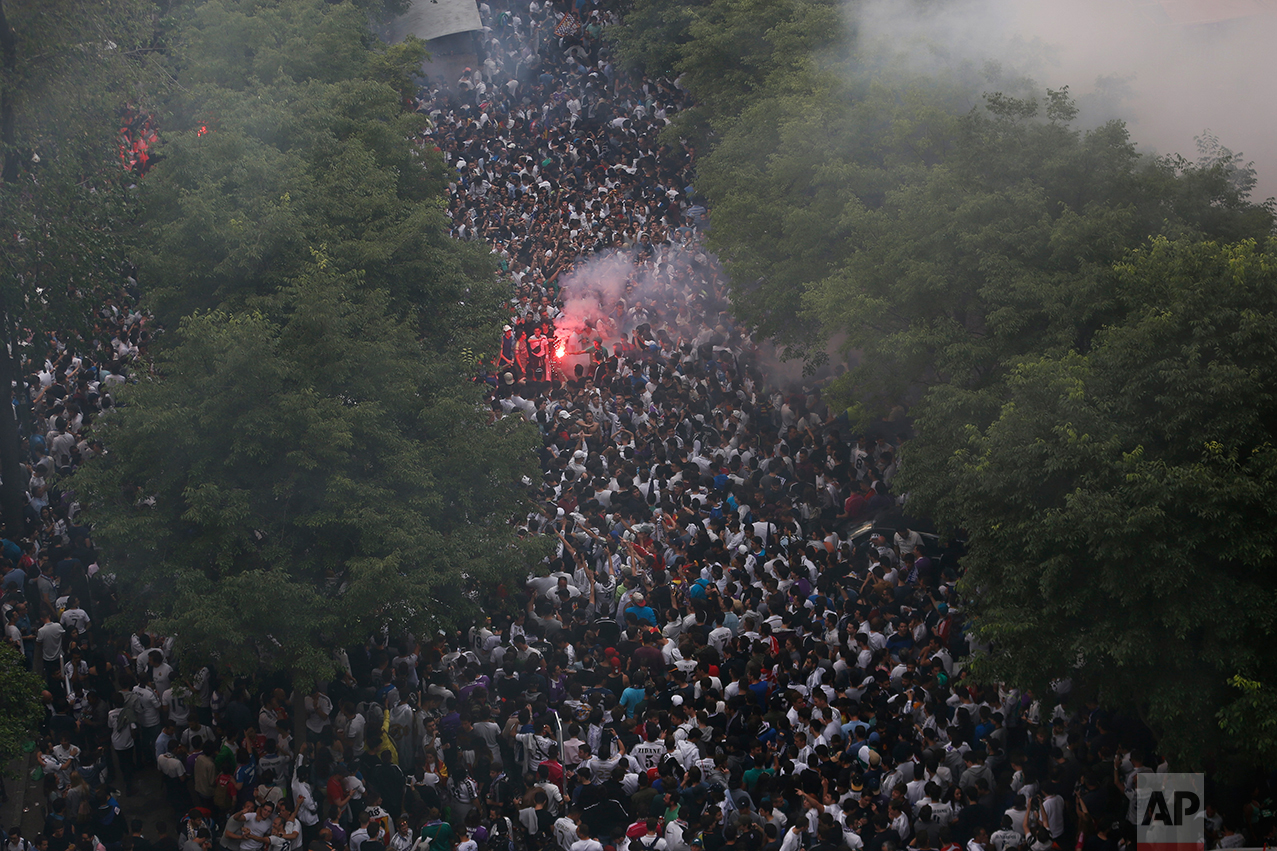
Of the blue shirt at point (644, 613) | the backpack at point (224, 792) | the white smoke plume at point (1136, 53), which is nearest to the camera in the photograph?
the backpack at point (224, 792)

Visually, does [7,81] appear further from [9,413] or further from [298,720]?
[298,720]

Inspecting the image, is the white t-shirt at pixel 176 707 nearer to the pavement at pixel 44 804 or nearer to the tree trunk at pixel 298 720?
the pavement at pixel 44 804

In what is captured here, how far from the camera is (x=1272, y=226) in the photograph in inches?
567

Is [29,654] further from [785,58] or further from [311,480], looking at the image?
[785,58]

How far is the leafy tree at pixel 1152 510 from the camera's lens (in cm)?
988

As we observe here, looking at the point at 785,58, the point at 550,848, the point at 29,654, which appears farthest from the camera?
the point at 785,58

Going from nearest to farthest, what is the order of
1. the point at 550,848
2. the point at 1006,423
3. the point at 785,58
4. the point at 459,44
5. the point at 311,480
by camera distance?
the point at 550,848 → the point at 1006,423 → the point at 311,480 → the point at 785,58 → the point at 459,44

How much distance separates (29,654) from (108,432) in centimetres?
335

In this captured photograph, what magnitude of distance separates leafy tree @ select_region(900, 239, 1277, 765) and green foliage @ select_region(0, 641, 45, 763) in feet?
27.1

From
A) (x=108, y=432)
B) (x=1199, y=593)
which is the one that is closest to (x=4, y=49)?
(x=108, y=432)

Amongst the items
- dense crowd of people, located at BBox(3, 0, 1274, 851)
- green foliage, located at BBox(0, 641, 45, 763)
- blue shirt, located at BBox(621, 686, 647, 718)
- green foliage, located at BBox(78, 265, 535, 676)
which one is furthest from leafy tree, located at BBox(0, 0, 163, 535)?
blue shirt, located at BBox(621, 686, 647, 718)

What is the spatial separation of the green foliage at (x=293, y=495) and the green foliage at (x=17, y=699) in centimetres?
135

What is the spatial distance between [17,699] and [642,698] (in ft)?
18.7

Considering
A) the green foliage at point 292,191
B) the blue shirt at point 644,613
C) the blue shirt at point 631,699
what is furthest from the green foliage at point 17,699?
the blue shirt at point 644,613
